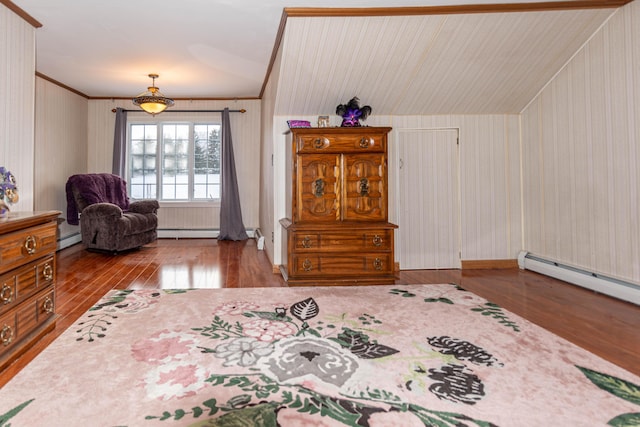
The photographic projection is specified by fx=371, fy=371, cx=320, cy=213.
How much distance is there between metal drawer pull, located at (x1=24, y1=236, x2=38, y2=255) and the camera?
2.00 metres

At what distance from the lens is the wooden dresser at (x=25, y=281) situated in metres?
1.81

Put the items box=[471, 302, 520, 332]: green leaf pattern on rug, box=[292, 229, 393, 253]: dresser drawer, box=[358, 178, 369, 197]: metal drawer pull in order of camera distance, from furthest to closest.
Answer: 1. box=[358, 178, 369, 197]: metal drawer pull
2. box=[292, 229, 393, 253]: dresser drawer
3. box=[471, 302, 520, 332]: green leaf pattern on rug

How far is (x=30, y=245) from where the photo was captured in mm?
2041

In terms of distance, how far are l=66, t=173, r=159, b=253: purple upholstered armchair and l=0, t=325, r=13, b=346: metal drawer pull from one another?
10.4ft

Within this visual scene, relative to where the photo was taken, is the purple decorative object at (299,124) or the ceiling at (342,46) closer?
the ceiling at (342,46)

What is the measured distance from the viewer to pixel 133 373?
1694 mm

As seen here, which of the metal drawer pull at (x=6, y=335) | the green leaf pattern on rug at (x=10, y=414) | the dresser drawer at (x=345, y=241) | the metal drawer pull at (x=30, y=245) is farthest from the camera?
the dresser drawer at (x=345, y=241)

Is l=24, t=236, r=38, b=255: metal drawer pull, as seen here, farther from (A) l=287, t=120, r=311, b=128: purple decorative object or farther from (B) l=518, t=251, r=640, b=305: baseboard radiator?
(B) l=518, t=251, r=640, b=305: baseboard radiator

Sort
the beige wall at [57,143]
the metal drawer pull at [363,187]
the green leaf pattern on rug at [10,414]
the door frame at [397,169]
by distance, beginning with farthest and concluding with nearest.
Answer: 1. the beige wall at [57,143]
2. the door frame at [397,169]
3. the metal drawer pull at [363,187]
4. the green leaf pattern on rug at [10,414]

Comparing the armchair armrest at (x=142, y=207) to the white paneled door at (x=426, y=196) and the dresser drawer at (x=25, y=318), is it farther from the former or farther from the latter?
the white paneled door at (x=426, y=196)

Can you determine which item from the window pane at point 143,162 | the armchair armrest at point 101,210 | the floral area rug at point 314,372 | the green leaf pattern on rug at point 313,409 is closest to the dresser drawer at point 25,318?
the floral area rug at point 314,372

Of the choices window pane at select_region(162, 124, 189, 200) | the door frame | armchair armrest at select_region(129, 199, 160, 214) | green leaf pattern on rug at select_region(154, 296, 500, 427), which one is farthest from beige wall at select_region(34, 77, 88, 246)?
the door frame

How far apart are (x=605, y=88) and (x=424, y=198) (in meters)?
1.84

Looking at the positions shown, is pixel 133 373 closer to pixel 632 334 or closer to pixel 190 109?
pixel 632 334
